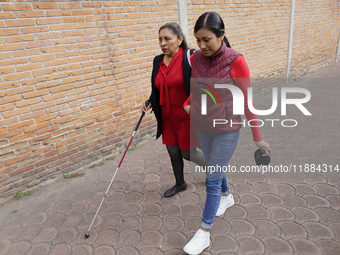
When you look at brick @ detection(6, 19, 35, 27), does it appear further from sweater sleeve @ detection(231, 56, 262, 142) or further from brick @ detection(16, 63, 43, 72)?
sweater sleeve @ detection(231, 56, 262, 142)

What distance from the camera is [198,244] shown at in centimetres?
239

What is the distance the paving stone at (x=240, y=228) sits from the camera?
8.62ft

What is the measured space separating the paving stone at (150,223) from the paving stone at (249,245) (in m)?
0.87

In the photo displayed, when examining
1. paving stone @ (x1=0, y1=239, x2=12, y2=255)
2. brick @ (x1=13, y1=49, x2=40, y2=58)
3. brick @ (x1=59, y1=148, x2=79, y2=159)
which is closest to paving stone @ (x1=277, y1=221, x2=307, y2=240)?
paving stone @ (x1=0, y1=239, x2=12, y2=255)

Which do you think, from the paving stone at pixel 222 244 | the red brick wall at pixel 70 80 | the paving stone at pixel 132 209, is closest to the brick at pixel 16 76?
the red brick wall at pixel 70 80

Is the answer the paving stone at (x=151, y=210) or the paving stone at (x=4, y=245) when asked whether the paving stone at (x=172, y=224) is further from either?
the paving stone at (x=4, y=245)

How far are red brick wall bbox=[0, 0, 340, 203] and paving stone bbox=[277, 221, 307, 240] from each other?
9.52ft

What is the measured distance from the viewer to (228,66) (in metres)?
2.10

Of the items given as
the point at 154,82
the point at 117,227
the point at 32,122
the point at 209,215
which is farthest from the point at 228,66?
the point at 32,122

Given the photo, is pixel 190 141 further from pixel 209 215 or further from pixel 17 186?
pixel 17 186

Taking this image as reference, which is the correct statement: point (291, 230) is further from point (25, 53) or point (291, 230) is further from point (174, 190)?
point (25, 53)

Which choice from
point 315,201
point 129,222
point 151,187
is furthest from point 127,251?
point 315,201

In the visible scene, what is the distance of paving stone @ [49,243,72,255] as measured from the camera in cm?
260

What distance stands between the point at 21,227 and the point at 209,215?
224 cm
